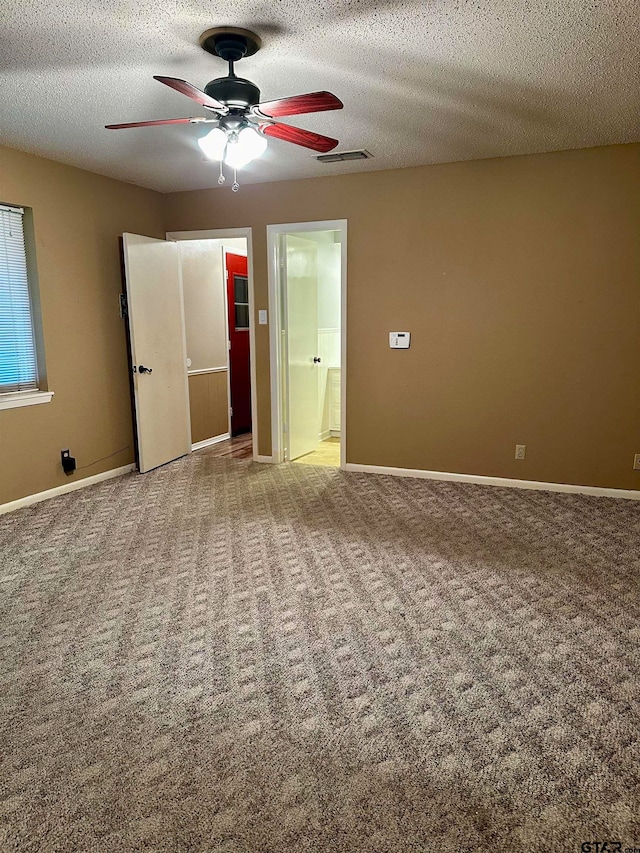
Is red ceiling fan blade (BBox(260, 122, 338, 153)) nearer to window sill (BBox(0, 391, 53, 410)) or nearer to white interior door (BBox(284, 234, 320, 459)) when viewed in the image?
white interior door (BBox(284, 234, 320, 459))

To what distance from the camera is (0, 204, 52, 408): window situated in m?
3.92

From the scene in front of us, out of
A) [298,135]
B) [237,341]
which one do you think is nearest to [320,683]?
[298,135]

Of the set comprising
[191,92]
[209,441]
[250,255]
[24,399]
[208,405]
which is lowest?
[209,441]

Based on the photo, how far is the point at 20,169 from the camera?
3.86 meters

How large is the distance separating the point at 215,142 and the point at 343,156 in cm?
175

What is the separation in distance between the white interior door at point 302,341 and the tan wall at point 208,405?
3.74 feet

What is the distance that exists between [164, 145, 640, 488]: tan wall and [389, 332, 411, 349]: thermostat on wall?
0.06 metres

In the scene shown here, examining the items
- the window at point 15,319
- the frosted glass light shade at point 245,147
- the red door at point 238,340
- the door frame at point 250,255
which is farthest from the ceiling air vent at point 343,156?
the red door at point 238,340

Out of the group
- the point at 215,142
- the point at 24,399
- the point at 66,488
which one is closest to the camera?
the point at 215,142

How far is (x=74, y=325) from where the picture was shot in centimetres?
441

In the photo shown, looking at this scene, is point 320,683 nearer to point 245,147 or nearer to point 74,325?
point 245,147

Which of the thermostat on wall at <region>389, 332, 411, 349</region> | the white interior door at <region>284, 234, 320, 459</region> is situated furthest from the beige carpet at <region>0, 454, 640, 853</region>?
the white interior door at <region>284, 234, 320, 459</region>

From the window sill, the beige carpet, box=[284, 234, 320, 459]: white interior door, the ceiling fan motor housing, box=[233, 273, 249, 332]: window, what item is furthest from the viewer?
box=[233, 273, 249, 332]: window

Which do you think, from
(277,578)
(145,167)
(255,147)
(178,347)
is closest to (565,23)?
(255,147)
